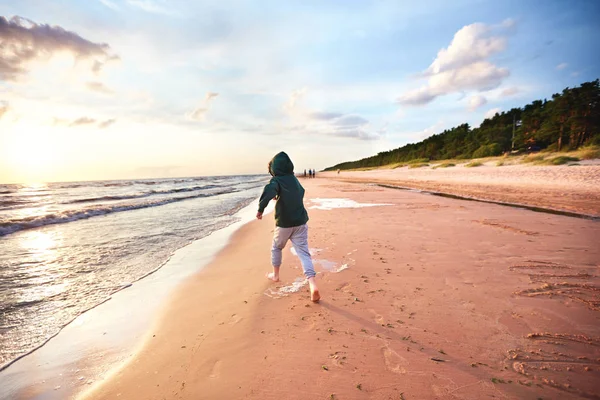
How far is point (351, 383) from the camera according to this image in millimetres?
2287

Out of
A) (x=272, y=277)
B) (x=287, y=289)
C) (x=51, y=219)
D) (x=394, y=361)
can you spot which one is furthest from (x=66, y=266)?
(x=51, y=219)

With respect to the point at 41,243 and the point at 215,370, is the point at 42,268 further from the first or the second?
the point at 215,370

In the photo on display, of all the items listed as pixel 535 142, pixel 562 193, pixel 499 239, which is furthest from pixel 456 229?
pixel 535 142

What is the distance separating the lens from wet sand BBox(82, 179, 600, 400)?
2287mm

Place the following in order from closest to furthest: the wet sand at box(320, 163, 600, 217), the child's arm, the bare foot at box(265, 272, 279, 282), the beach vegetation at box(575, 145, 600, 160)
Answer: the child's arm
the bare foot at box(265, 272, 279, 282)
the wet sand at box(320, 163, 600, 217)
the beach vegetation at box(575, 145, 600, 160)

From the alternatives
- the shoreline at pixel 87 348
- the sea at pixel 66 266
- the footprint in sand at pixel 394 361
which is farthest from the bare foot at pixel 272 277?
the sea at pixel 66 266

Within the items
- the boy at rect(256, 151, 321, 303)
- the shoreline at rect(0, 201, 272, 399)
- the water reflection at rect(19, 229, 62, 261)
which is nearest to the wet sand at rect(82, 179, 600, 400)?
the shoreline at rect(0, 201, 272, 399)

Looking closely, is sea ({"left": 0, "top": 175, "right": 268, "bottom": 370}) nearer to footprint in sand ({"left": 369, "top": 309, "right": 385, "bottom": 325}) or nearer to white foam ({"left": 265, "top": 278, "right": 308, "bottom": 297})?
white foam ({"left": 265, "top": 278, "right": 308, "bottom": 297})

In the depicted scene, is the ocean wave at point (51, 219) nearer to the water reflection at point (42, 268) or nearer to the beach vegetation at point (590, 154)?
the water reflection at point (42, 268)

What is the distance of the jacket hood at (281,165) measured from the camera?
170 inches

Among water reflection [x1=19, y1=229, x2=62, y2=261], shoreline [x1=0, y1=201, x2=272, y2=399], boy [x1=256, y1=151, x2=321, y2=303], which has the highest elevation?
boy [x1=256, y1=151, x2=321, y2=303]

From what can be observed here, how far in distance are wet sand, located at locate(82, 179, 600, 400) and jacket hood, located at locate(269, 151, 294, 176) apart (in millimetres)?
2047

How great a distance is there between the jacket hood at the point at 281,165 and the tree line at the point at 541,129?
142 ft

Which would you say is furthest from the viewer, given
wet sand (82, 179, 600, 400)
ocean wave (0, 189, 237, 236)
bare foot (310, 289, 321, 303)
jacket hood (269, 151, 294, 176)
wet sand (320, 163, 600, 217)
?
ocean wave (0, 189, 237, 236)
